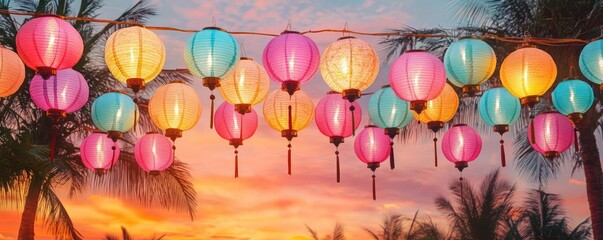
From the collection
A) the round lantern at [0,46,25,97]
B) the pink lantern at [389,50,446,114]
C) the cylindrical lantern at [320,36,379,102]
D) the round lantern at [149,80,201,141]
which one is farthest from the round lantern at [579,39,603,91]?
the round lantern at [0,46,25,97]

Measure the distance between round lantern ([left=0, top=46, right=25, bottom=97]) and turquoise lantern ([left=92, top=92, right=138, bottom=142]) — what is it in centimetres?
105

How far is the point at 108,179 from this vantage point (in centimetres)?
1208

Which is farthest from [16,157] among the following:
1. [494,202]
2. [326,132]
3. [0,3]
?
[494,202]

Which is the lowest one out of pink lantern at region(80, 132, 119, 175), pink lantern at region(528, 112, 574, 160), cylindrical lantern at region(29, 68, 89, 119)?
pink lantern at region(80, 132, 119, 175)

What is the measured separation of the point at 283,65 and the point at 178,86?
4.64 ft

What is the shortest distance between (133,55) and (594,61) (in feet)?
13.5

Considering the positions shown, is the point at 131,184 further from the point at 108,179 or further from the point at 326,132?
the point at 326,132

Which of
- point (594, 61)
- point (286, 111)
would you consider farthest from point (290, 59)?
point (594, 61)

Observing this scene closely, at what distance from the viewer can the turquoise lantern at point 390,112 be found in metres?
7.30

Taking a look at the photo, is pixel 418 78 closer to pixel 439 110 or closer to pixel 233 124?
pixel 439 110

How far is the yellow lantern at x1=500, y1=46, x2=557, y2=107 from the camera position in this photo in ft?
22.3

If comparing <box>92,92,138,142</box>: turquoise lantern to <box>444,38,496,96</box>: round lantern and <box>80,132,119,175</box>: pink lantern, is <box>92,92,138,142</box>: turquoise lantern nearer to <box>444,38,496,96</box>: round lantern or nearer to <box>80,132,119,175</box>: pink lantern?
<box>80,132,119,175</box>: pink lantern

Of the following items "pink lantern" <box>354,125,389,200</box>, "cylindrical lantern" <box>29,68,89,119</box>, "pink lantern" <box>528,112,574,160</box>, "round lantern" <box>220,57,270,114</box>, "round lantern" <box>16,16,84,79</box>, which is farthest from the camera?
"pink lantern" <box>528,112,574,160</box>

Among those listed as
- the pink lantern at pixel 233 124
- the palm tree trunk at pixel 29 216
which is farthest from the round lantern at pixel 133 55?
the palm tree trunk at pixel 29 216
